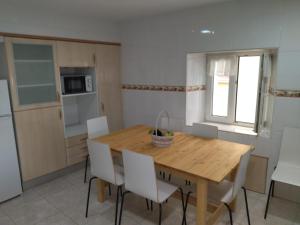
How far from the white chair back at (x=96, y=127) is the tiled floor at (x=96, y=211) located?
0.74m

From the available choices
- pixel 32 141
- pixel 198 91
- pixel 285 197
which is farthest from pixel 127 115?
pixel 285 197

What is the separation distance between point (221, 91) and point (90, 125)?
2044mm

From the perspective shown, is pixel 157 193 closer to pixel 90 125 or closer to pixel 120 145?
pixel 120 145

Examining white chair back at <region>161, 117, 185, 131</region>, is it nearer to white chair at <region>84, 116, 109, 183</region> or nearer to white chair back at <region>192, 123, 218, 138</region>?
white chair back at <region>192, 123, 218, 138</region>

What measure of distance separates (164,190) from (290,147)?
5.14ft

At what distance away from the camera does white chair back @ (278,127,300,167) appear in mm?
2496

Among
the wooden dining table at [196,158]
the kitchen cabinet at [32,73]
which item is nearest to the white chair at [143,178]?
the wooden dining table at [196,158]

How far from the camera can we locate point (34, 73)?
10.0ft

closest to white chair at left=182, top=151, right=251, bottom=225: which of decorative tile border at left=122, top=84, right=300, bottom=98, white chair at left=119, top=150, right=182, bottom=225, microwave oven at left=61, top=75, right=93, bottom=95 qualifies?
white chair at left=119, top=150, right=182, bottom=225

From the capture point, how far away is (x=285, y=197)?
270 centimetres

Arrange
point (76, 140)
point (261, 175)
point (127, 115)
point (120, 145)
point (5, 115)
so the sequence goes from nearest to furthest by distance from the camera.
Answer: point (120, 145), point (5, 115), point (261, 175), point (76, 140), point (127, 115)

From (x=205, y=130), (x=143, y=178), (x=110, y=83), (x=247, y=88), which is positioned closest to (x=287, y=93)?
(x=247, y=88)

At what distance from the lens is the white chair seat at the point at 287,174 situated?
223 centimetres

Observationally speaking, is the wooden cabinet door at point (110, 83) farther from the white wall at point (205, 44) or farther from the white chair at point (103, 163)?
the white chair at point (103, 163)
